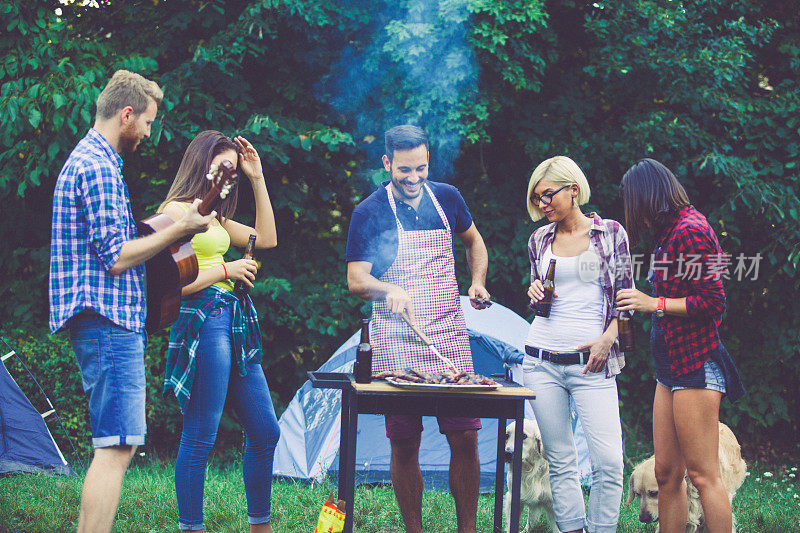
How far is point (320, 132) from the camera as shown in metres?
6.50

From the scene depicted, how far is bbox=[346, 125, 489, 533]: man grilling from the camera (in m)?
3.34

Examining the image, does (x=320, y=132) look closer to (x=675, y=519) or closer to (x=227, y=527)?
(x=227, y=527)

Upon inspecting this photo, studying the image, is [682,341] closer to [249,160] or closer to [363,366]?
[363,366]

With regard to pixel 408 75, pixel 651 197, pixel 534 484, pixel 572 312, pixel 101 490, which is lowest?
pixel 534 484

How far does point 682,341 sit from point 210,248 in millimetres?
2065

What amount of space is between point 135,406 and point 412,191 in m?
1.57

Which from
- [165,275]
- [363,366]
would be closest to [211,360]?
[165,275]

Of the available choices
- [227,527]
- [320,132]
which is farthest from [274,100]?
[227,527]

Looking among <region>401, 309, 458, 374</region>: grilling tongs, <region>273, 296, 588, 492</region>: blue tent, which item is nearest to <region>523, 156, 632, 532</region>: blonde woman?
<region>401, 309, 458, 374</region>: grilling tongs

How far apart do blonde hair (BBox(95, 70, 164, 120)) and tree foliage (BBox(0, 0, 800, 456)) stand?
322 centimetres

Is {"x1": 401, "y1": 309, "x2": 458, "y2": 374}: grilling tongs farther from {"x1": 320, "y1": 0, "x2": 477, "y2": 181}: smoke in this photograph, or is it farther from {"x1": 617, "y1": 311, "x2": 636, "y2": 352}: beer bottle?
{"x1": 320, "y1": 0, "x2": 477, "y2": 181}: smoke

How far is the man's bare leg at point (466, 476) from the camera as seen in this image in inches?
131

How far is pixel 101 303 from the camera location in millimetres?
2627

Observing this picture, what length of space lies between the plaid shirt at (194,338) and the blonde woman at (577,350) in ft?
4.23
